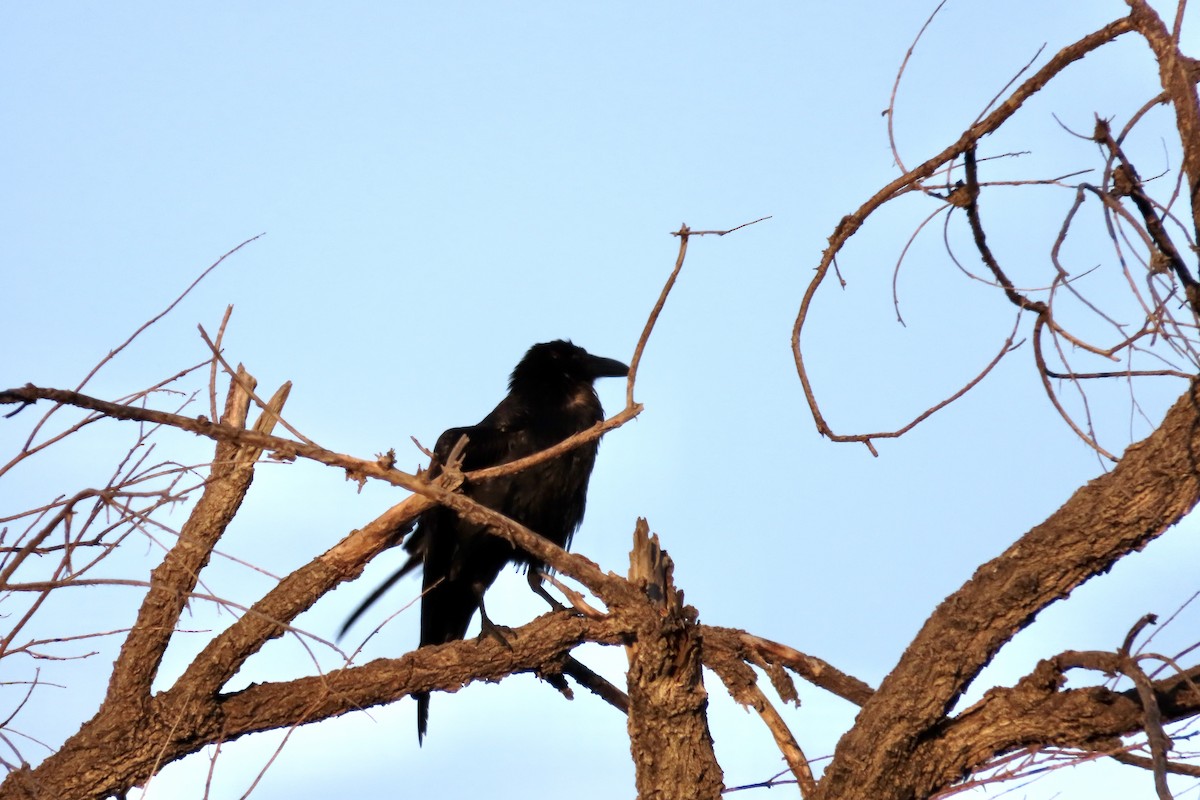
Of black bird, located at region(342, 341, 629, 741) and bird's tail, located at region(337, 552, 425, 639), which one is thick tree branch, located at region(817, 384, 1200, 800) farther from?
bird's tail, located at region(337, 552, 425, 639)

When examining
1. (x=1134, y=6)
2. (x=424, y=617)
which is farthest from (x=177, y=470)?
(x=424, y=617)

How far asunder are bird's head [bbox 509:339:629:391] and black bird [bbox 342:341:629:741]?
14cm

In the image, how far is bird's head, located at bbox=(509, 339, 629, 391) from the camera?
6047mm

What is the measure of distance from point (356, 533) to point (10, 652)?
213cm

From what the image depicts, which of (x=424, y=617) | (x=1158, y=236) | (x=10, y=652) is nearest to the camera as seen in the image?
(x=10, y=652)

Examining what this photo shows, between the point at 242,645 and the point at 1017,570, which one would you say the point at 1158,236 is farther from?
the point at 242,645

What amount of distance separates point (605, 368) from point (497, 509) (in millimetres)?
1169

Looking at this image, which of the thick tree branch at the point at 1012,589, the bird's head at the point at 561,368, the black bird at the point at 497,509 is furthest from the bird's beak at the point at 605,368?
the thick tree branch at the point at 1012,589

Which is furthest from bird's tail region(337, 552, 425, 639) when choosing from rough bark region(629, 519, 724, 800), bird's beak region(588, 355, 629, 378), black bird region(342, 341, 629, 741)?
rough bark region(629, 519, 724, 800)

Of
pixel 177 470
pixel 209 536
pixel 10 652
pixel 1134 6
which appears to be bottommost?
pixel 10 652

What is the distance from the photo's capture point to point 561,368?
614 centimetres

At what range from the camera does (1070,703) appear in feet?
9.80

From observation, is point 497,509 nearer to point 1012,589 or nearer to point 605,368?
point 605,368

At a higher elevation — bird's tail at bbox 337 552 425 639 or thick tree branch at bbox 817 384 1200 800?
bird's tail at bbox 337 552 425 639
